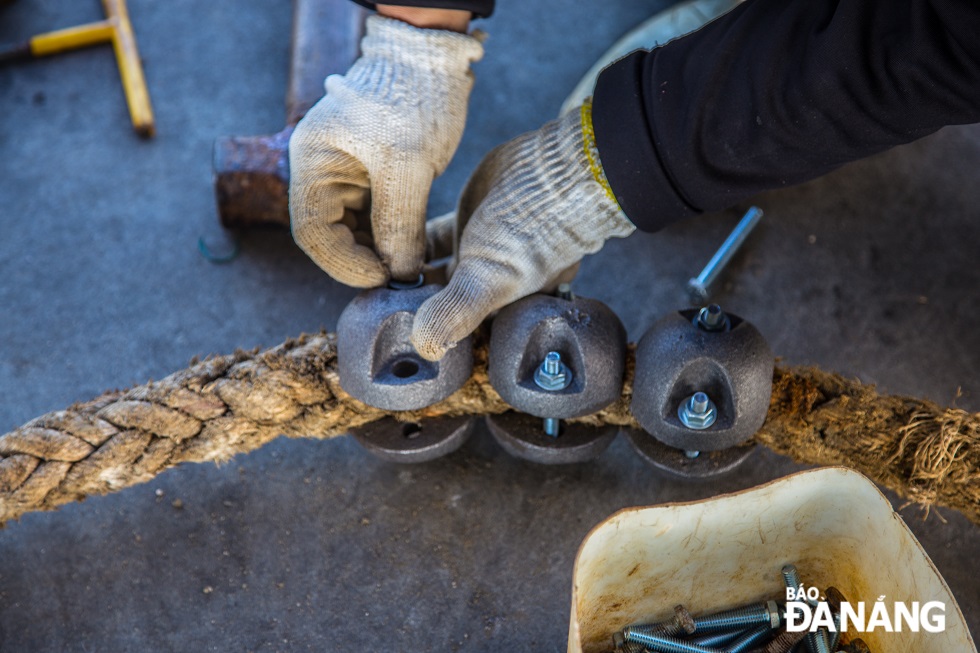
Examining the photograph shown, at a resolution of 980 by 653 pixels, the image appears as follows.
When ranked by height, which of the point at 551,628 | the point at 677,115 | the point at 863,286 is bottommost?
the point at 551,628

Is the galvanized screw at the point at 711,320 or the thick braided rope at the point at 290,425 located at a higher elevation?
the galvanized screw at the point at 711,320

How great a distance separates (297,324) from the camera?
1.74m

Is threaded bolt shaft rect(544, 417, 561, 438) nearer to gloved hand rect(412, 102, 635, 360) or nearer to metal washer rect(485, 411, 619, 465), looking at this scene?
metal washer rect(485, 411, 619, 465)

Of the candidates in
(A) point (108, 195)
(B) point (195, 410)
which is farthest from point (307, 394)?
(A) point (108, 195)

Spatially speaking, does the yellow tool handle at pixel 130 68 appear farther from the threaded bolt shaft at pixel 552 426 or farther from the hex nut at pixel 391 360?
the threaded bolt shaft at pixel 552 426

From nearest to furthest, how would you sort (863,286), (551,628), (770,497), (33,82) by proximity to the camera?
1. (770,497)
2. (551,628)
3. (863,286)
4. (33,82)

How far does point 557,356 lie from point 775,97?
1.38 feet

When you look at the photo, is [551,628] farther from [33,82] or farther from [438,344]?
[33,82]

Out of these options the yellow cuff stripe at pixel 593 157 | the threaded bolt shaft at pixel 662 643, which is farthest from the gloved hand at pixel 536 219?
the threaded bolt shaft at pixel 662 643

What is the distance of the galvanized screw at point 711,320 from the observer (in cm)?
127

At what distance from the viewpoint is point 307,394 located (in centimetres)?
139

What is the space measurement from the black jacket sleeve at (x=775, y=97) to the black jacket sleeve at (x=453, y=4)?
212 mm

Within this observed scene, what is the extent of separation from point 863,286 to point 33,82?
1.79 m

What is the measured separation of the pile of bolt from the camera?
1237 millimetres
